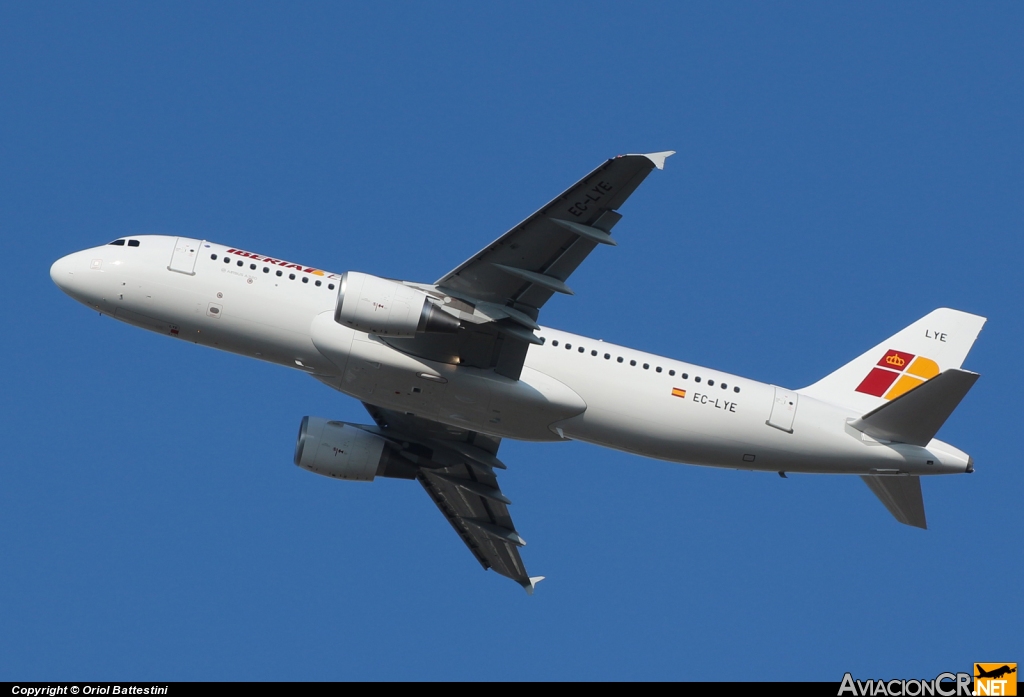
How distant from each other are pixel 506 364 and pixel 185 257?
1068cm

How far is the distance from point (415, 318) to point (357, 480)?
9.91 metres

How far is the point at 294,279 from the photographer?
3591 centimetres

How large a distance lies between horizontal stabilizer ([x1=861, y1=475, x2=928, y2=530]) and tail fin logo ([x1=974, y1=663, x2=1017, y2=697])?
674 cm

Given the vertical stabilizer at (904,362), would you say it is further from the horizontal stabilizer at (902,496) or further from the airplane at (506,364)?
the horizontal stabilizer at (902,496)

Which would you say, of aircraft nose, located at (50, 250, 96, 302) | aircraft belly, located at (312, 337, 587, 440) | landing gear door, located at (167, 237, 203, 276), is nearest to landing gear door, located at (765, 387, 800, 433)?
aircraft belly, located at (312, 337, 587, 440)

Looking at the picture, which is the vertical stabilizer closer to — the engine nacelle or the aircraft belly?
the aircraft belly

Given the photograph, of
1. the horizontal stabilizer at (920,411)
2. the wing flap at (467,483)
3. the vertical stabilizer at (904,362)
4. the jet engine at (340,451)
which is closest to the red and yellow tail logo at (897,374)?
the vertical stabilizer at (904,362)

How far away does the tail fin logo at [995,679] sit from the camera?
3222cm

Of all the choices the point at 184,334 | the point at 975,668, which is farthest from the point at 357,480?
the point at 975,668

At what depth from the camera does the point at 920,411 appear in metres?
35.8

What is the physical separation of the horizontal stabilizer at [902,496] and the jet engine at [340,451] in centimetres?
1701

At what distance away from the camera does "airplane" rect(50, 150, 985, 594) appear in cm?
3406

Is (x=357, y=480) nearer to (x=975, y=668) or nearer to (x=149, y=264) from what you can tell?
(x=149, y=264)

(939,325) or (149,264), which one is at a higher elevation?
(939,325)
